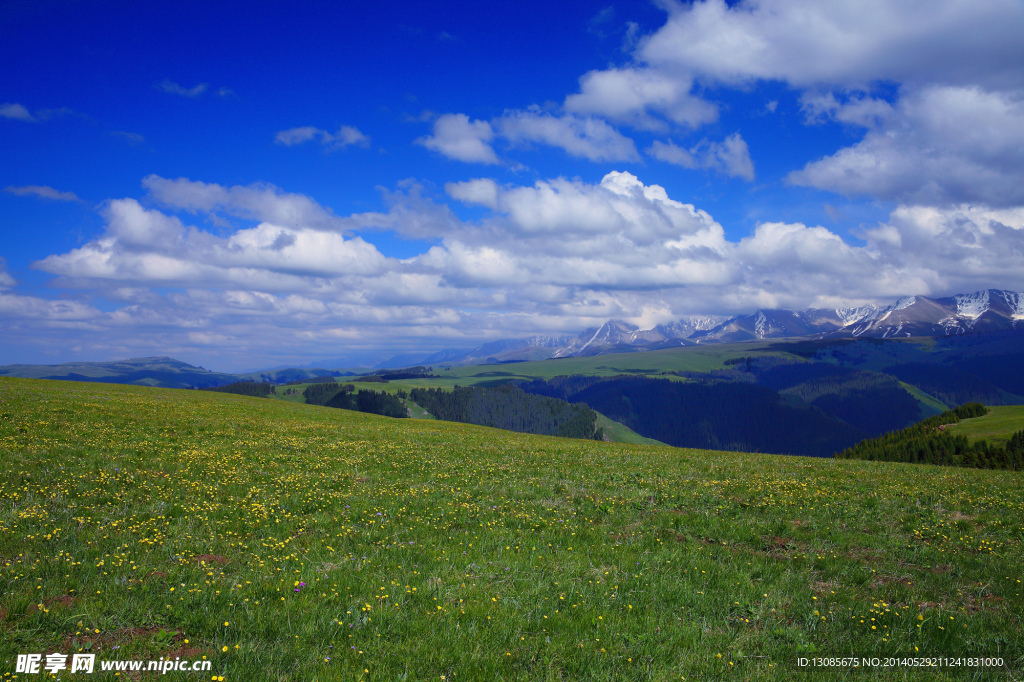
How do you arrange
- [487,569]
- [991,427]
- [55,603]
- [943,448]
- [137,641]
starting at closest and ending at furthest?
[137,641] < [55,603] < [487,569] < [943,448] < [991,427]

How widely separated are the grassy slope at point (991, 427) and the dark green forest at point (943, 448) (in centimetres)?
290

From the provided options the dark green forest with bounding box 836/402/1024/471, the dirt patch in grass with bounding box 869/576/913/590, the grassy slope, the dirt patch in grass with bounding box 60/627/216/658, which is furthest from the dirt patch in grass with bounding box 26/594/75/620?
the grassy slope

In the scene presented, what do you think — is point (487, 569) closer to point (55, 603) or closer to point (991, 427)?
point (55, 603)

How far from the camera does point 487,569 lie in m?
11.0

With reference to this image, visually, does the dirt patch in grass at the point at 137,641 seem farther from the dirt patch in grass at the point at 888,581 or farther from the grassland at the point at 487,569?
the dirt patch in grass at the point at 888,581

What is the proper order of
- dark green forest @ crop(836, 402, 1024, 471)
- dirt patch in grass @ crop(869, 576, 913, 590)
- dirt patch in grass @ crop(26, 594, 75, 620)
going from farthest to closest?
dark green forest @ crop(836, 402, 1024, 471) → dirt patch in grass @ crop(869, 576, 913, 590) → dirt patch in grass @ crop(26, 594, 75, 620)

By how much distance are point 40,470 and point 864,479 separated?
3434cm

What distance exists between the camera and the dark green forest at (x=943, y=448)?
59.4 metres

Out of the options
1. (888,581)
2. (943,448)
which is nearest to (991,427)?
(943,448)

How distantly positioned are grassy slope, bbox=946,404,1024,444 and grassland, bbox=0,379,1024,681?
102 metres

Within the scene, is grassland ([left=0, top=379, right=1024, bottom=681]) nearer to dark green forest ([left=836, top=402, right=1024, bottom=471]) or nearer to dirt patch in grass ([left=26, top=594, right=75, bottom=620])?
dirt patch in grass ([left=26, top=594, right=75, bottom=620])

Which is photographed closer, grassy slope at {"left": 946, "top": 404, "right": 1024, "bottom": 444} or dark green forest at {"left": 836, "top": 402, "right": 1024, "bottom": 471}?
dark green forest at {"left": 836, "top": 402, "right": 1024, "bottom": 471}

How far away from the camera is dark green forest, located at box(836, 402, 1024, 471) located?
59.4 meters

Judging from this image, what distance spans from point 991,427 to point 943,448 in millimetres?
21241
